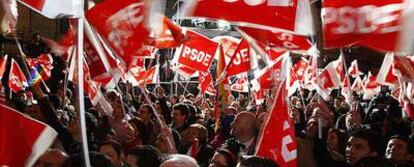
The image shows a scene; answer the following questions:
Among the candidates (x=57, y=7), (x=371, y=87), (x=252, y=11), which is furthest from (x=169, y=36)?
(x=371, y=87)

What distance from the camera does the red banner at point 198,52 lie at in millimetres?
10414

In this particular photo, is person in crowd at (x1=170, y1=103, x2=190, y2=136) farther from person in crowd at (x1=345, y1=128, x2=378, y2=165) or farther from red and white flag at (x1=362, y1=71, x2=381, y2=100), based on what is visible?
red and white flag at (x1=362, y1=71, x2=381, y2=100)

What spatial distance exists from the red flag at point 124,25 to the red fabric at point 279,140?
115 cm

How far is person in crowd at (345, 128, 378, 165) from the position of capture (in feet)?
17.8

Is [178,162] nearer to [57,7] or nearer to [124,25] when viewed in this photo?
[57,7]

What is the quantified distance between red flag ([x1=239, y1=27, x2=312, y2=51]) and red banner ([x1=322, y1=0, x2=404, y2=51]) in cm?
124

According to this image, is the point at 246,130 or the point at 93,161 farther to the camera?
the point at 246,130

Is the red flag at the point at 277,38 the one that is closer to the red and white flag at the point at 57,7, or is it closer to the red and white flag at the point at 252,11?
the red and white flag at the point at 252,11

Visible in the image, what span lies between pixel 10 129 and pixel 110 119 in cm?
332

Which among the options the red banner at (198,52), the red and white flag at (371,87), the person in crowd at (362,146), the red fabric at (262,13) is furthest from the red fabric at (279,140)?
the red and white flag at (371,87)

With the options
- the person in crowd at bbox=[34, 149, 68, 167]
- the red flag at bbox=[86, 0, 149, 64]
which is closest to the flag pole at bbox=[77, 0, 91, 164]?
the person in crowd at bbox=[34, 149, 68, 167]

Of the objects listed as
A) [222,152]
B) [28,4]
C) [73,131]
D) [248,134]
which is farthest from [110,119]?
[28,4]

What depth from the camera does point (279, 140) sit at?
5.00 metres

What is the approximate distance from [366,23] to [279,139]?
132cm
